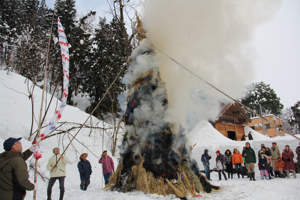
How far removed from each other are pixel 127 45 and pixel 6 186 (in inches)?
439

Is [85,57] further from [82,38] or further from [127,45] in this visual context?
[127,45]

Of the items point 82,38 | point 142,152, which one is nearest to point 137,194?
point 142,152

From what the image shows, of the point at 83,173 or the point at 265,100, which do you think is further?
the point at 265,100

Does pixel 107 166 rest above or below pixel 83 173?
above

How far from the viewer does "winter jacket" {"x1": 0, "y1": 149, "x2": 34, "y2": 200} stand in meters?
3.02

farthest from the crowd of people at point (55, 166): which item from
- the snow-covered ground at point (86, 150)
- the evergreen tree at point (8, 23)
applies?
the evergreen tree at point (8, 23)

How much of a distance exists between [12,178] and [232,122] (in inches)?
914

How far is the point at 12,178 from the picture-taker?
3078 millimetres

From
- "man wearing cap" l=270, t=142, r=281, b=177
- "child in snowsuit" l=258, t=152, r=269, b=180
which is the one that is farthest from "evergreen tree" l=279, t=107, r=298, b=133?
"child in snowsuit" l=258, t=152, r=269, b=180

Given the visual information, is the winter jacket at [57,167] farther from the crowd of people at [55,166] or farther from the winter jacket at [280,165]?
the winter jacket at [280,165]

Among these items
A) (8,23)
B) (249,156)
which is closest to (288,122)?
(249,156)

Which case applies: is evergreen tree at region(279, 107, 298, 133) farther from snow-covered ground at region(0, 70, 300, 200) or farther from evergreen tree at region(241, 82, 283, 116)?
snow-covered ground at region(0, 70, 300, 200)

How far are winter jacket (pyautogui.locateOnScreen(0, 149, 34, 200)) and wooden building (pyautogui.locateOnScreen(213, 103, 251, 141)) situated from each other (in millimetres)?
20182

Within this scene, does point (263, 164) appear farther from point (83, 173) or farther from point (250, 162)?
point (83, 173)
